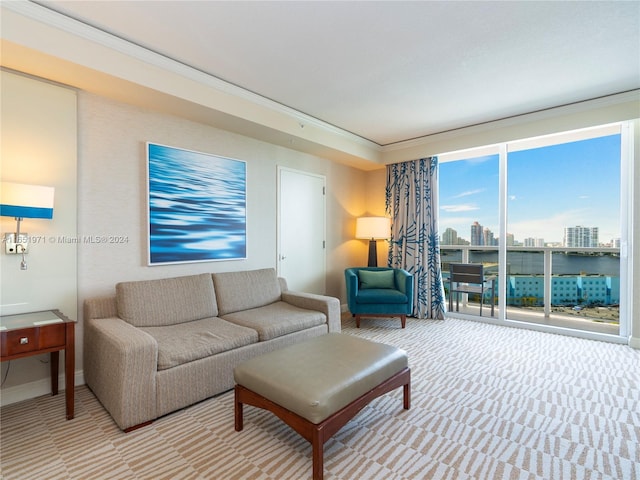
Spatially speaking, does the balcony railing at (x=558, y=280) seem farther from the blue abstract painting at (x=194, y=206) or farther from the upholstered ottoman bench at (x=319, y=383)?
the blue abstract painting at (x=194, y=206)

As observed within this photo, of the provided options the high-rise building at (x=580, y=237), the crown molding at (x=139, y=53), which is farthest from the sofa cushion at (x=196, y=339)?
the high-rise building at (x=580, y=237)

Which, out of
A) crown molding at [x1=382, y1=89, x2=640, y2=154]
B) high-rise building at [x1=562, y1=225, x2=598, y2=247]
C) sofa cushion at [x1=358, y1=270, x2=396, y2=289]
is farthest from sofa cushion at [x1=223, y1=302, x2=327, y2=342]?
high-rise building at [x1=562, y1=225, x2=598, y2=247]

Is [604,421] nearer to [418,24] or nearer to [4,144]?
[418,24]

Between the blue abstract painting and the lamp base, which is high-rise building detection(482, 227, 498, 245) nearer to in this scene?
the lamp base

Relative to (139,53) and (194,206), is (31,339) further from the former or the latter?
(139,53)

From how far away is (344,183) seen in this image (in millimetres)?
5117

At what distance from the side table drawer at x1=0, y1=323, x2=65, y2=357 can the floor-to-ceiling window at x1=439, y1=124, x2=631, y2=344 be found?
482 centimetres

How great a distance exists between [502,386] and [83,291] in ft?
11.6

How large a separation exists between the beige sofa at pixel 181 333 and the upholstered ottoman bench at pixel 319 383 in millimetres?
500

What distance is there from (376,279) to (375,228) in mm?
840

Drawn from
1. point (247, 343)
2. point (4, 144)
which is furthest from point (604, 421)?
point (4, 144)

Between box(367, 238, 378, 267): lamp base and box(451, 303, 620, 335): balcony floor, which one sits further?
box(367, 238, 378, 267): lamp base

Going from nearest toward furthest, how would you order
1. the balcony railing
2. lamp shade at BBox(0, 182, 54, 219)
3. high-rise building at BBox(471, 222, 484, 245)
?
1. lamp shade at BBox(0, 182, 54, 219)
2. the balcony railing
3. high-rise building at BBox(471, 222, 484, 245)

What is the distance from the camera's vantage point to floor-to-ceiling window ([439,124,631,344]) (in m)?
3.74
